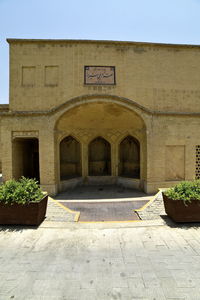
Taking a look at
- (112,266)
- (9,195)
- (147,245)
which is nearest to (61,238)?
(112,266)

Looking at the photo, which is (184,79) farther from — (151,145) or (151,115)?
(151,145)

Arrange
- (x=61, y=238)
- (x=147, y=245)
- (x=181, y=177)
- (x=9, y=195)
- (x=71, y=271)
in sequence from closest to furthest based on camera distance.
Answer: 1. (x=71, y=271)
2. (x=147, y=245)
3. (x=61, y=238)
4. (x=9, y=195)
5. (x=181, y=177)

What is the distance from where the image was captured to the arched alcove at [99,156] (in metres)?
12.6

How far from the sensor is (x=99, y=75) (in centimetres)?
924

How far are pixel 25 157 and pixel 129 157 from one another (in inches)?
324

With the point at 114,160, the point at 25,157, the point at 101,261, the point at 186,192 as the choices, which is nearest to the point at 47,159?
the point at 25,157

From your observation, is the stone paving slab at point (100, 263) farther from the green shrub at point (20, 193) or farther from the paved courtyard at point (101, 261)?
the green shrub at point (20, 193)

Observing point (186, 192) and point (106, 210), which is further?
point (106, 210)

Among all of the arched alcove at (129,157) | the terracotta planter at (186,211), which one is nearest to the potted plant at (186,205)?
the terracotta planter at (186,211)

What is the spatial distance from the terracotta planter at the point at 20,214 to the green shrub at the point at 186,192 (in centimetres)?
486

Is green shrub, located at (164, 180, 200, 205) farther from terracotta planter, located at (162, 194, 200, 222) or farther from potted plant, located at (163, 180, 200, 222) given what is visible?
terracotta planter, located at (162, 194, 200, 222)

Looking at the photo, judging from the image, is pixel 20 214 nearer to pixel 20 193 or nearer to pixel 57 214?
pixel 20 193

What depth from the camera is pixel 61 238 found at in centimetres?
470

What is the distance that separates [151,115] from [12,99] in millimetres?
8655
